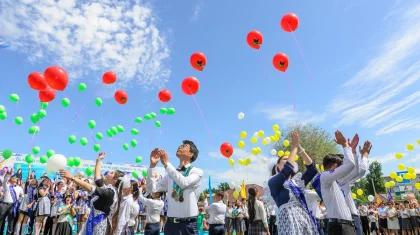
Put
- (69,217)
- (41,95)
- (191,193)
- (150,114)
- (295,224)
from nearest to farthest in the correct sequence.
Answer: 1. (295,224)
2. (191,193)
3. (41,95)
4. (69,217)
5. (150,114)

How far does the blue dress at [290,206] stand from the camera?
2.88m

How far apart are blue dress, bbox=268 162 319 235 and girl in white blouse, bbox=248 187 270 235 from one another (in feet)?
10.8

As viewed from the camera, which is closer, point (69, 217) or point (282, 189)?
point (282, 189)

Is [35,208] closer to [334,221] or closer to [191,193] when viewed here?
[191,193]

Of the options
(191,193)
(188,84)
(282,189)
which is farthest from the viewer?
(188,84)

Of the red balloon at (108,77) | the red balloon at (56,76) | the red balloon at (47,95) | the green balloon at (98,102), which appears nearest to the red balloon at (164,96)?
the red balloon at (108,77)

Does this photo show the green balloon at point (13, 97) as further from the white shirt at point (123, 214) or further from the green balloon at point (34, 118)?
the white shirt at point (123, 214)

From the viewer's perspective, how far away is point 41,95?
7629mm

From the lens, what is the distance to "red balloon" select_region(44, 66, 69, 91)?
19.3 feet

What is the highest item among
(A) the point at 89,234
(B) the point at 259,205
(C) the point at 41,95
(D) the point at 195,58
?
(D) the point at 195,58

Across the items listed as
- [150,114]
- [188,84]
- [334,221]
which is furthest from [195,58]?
[334,221]

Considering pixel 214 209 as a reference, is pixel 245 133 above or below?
above

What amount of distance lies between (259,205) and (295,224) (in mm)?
3870

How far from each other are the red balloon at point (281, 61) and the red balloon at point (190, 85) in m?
1.90
